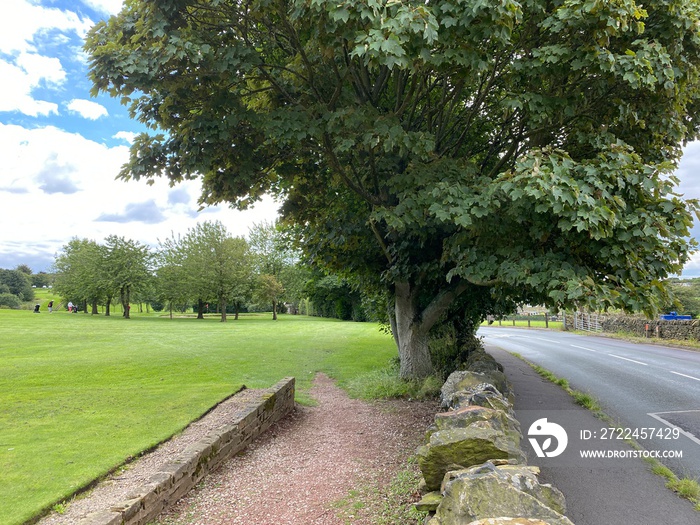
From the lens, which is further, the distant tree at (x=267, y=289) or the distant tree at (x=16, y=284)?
the distant tree at (x=16, y=284)

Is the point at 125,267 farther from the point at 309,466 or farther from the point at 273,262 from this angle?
the point at 309,466

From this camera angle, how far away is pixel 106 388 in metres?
10.2

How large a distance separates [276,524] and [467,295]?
8137 millimetres

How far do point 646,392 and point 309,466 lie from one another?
27.5ft

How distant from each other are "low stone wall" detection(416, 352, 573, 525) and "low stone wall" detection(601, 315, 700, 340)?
1967 cm

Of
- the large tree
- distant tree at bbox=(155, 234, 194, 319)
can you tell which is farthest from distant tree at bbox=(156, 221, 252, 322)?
the large tree

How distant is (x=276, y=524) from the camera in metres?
4.53

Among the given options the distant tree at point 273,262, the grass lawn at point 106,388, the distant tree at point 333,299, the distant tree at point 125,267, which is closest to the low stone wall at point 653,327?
the grass lawn at point 106,388

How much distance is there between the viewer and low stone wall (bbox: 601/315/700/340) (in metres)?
22.0

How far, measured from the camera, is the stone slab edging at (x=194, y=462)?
163 inches

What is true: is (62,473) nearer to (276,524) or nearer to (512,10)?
(276,524)

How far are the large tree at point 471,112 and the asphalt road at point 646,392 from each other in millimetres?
2494

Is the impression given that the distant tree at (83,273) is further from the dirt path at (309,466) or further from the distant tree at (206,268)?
the dirt path at (309,466)

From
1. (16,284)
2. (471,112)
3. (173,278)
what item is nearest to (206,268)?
(173,278)
